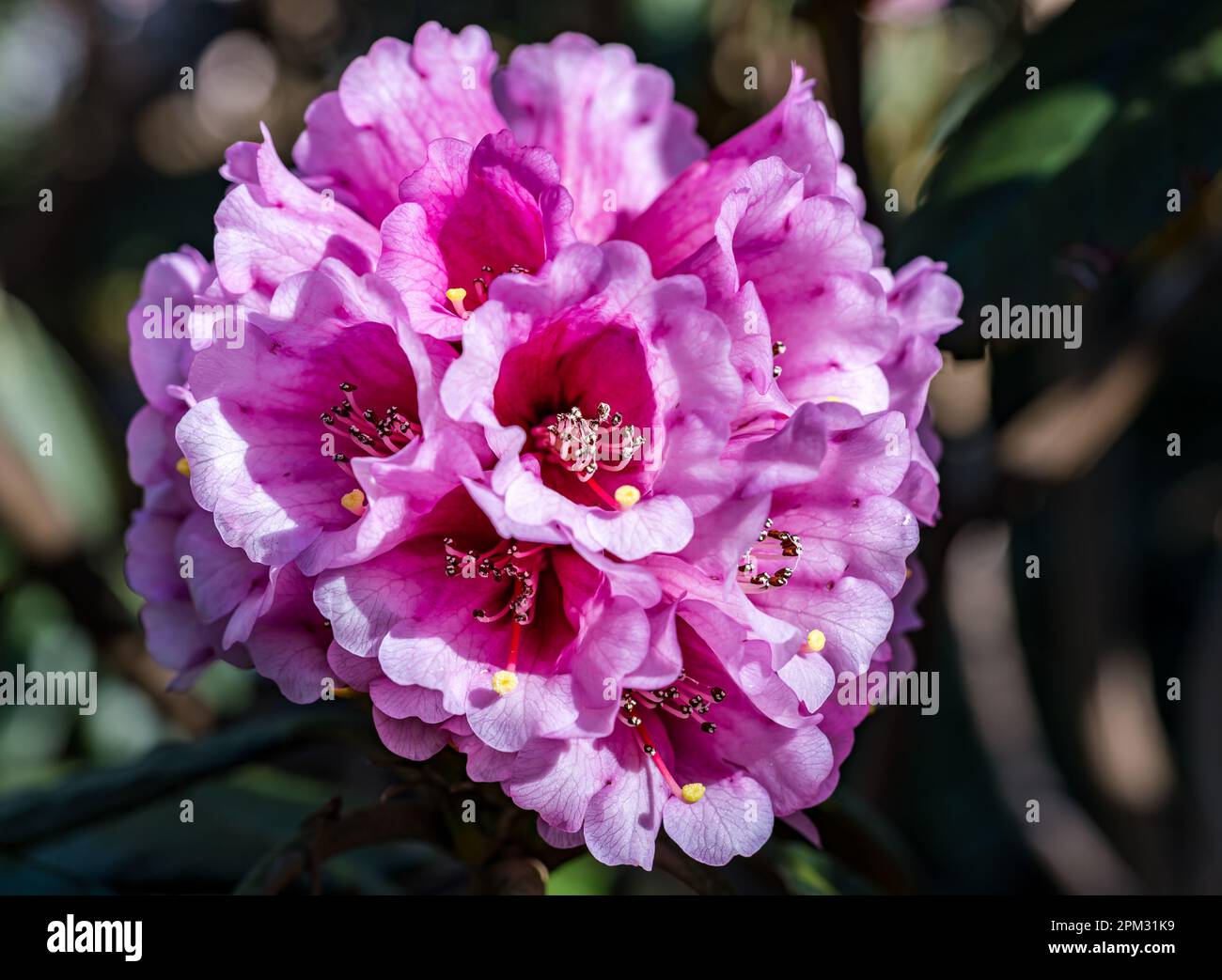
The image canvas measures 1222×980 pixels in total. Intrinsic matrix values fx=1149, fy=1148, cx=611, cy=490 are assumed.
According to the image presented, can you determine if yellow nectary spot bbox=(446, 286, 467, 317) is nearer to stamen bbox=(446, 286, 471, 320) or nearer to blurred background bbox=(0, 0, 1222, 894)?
stamen bbox=(446, 286, 471, 320)

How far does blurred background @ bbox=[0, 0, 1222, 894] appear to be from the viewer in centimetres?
89

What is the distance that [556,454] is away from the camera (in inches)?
27.7

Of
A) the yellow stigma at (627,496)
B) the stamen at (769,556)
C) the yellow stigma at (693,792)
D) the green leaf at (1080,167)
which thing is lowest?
the yellow stigma at (693,792)

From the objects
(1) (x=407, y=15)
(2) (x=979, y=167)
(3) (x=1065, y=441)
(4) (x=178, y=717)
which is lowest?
(4) (x=178, y=717)

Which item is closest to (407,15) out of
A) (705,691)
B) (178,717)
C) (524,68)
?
(524,68)

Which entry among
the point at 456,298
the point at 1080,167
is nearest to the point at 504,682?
the point at 456,298

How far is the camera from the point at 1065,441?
114cm

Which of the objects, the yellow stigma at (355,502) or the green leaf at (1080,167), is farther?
the green leaf at (1080,167)

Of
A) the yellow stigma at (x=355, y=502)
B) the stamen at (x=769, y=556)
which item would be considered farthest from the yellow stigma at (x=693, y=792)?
the yellow stigma at (x=355, y=502)

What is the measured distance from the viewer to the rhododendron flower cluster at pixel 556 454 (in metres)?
0.63

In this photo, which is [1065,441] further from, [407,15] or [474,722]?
[407,15]

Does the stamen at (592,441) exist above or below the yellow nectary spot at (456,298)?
below

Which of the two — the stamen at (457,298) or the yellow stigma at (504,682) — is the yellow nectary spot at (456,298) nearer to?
the stamen at (457,298)

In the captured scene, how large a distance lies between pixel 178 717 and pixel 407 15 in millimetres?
960
